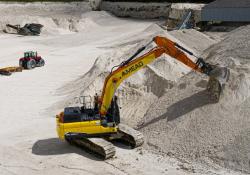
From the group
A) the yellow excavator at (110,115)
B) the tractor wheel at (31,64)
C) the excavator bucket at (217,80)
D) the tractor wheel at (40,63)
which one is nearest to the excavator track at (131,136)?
the yellow excavator at (110,115)

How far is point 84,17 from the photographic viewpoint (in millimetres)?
46281

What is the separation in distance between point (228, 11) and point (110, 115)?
2270cm

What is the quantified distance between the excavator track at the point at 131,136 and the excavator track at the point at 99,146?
2.57 ft

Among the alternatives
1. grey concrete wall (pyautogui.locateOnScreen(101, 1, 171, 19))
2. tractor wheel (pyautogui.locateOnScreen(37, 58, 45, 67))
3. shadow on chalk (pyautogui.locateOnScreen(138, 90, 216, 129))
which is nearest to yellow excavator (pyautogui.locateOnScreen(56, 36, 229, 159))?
shadow on chalk (pyautogui.locateOnScreen(138, 90, 216, 129))

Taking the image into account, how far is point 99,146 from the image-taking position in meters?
12.0

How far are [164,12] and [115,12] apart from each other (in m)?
6.43

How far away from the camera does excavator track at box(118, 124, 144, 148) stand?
12580 mm

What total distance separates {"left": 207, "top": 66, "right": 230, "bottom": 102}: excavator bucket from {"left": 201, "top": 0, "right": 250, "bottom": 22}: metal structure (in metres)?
20.5

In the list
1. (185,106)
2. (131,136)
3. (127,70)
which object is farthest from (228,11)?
(131,136)

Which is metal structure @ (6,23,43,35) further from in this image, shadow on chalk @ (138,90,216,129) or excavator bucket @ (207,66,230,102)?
excavator bucket @ (207,66,230,102)

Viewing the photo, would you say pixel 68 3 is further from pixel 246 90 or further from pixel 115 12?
pixel 246 90

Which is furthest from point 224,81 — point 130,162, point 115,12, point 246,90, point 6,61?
point 115,12

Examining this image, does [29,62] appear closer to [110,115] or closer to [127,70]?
[110,115]

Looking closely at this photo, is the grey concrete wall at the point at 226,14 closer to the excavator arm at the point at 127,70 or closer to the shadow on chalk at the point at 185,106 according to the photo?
the shadow on chalk at the point at 185,106
